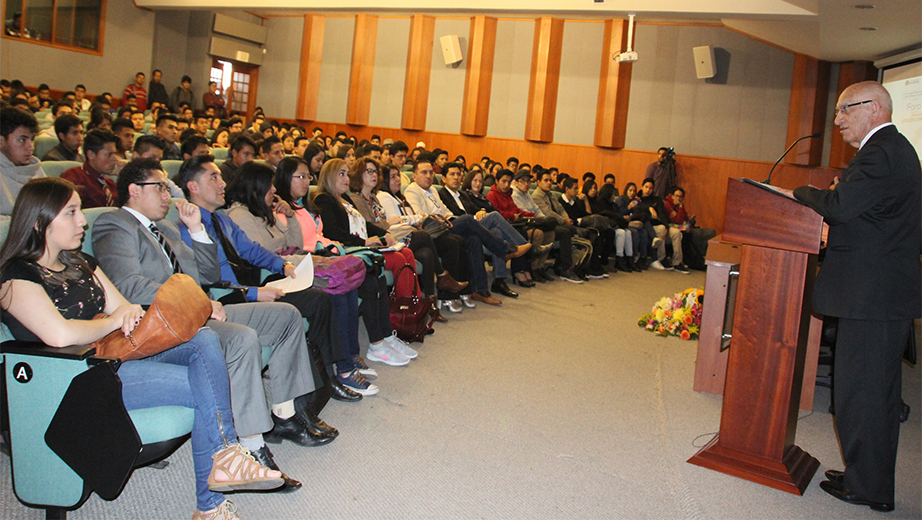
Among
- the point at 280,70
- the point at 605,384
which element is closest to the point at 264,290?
the point at 605,384

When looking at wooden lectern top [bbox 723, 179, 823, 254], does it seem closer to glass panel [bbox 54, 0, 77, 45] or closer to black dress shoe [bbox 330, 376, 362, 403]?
black dress shoe [bbox 330, 376, 362, 403]

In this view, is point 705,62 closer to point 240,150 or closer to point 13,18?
point 240,150

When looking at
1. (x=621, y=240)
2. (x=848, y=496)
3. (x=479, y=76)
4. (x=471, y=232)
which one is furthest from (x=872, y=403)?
(x=479, y=76)

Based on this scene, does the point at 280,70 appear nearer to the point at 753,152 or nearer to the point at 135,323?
the point at 753,152

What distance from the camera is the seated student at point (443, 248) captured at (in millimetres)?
4805

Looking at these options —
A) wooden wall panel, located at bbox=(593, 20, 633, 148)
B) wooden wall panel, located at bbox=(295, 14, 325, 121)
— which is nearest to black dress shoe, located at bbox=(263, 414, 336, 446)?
wooden wall panel, located at bbox=(593, 20, 633, 148)

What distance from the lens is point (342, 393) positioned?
3096mm

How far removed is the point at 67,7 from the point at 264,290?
41.4ft

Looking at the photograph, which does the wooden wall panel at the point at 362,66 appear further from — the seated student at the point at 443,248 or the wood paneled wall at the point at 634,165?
the seated student at the point at 443,248

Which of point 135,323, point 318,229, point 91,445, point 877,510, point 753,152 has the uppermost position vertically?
point 753,152

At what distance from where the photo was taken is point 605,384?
12.1ft

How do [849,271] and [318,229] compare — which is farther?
[318,229]

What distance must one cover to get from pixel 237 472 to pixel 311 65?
14.1m

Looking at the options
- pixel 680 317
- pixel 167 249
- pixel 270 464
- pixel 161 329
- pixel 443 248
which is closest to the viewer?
pixel 161 329
